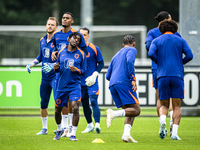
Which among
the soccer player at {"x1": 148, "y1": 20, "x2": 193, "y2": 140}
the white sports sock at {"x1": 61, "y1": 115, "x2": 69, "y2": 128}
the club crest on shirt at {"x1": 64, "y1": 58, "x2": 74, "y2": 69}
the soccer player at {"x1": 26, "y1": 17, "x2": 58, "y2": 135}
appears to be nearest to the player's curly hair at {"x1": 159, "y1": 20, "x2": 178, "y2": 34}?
the soccer player at {"x1": 148, "y1": 20, "x2": 193, "y2": 140}

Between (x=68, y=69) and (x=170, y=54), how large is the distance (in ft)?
5.89

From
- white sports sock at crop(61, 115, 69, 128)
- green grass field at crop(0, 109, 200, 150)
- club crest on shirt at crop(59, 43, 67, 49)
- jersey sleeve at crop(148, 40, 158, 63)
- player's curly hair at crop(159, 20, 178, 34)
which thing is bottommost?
green grass field at crop(0, 109, 200, 150)

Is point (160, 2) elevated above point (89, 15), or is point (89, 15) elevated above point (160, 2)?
point (160, 2)

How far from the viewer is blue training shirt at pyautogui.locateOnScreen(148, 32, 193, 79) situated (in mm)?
7828

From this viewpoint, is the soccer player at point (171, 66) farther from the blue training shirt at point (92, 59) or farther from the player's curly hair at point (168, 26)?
the blue training shirt at point (92, 59)

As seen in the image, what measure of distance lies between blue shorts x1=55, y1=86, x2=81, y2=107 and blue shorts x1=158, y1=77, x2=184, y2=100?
1451 mm

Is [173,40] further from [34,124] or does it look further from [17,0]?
[17,0]

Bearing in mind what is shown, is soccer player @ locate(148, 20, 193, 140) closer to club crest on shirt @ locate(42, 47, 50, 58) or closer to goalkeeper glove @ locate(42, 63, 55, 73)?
goalkeeper glove @ locate(42, 63, 55, 73)

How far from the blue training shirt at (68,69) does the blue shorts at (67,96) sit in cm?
7

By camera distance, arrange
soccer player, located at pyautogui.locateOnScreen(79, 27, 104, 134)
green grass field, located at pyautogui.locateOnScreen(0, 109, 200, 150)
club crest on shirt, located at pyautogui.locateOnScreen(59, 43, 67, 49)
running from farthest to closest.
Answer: soccer player, located at pyautogui.locateOnScreen(79, 27, 104, 134), club crest on shirt, located at pyautogui.locateOnScreen(59, 43, 67, 49), green grass field, located at pyautogui.locateOnScreen(0, 109, 200, 150)

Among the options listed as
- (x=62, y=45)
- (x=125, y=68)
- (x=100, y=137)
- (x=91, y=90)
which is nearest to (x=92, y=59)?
(x=91, y=90)

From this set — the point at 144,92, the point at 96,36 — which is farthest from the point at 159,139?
the point at 96,36

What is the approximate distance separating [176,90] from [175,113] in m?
0.42

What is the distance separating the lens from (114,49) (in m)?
25.1
